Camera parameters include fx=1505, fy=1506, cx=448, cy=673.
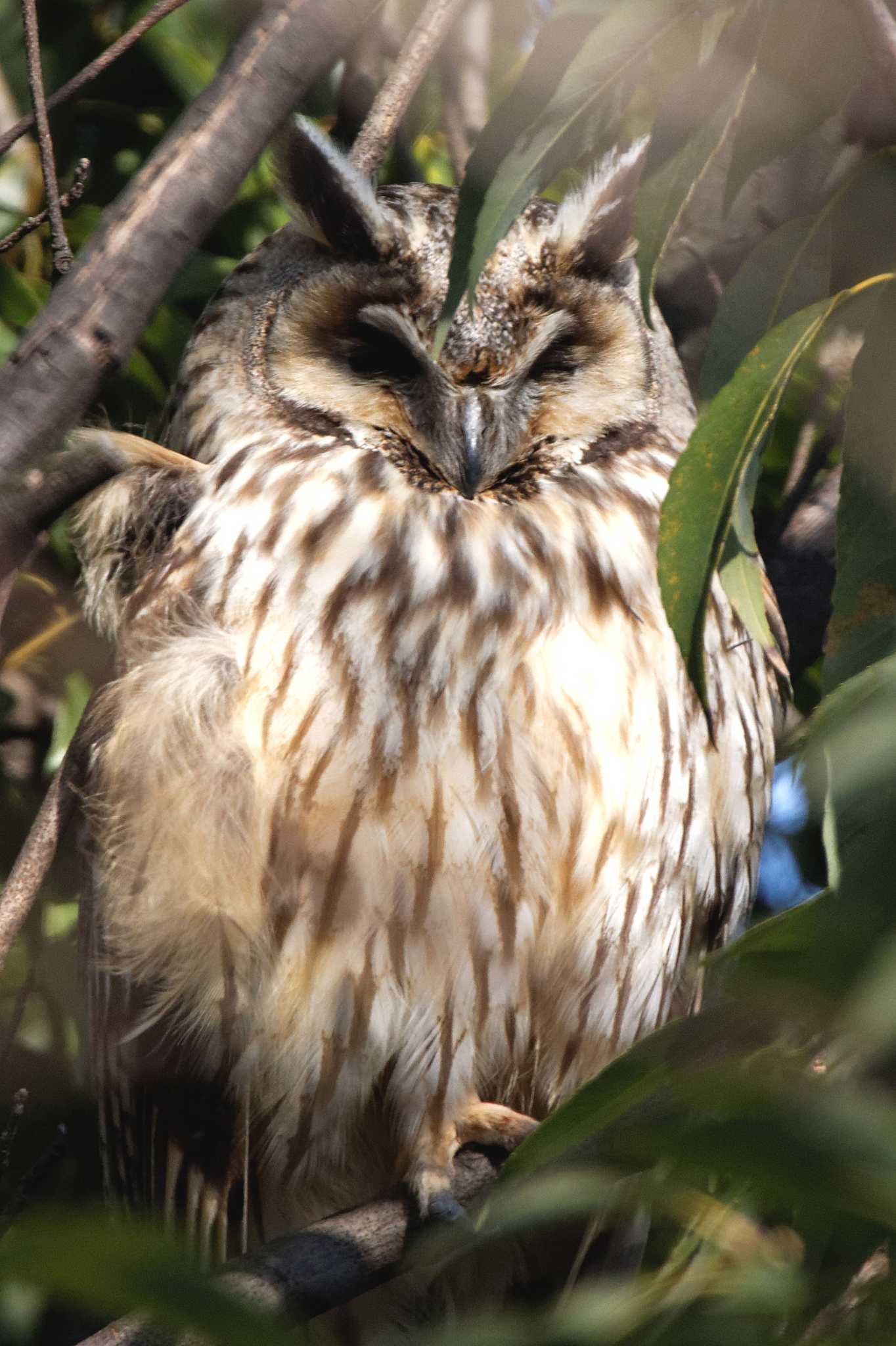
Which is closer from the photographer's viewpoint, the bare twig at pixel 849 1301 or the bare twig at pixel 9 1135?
the bare twig at pixel 849 1301

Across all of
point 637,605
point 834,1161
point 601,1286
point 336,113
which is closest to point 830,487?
point 637,605

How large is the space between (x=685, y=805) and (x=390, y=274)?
697mm

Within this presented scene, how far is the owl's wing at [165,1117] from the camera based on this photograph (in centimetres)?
171

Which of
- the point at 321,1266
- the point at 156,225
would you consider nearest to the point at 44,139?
the point at 156,225

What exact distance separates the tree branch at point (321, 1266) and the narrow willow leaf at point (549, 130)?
2.65ft

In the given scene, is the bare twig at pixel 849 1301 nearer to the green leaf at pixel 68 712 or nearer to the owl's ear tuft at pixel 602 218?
the owl's ear tuft at pixel 602 218

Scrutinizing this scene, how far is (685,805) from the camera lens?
66.2 inches

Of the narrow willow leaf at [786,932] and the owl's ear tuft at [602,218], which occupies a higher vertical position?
the owl's ear tuft at [602,218]

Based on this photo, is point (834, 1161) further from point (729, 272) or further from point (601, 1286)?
point (729, 272)

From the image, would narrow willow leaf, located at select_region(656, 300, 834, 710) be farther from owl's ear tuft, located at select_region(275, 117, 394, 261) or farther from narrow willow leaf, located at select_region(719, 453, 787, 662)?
owl's ear tuft, located at select_region(275, 117, 394, 261)

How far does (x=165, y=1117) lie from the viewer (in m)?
1.77

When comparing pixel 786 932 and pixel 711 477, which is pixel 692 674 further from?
pixel 786 932

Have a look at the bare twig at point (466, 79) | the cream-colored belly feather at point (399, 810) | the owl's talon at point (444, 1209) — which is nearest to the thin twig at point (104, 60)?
the cream-colored belly feather at point (399, 810)

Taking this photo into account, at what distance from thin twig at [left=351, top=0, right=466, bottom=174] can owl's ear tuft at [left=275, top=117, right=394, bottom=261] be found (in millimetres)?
62
